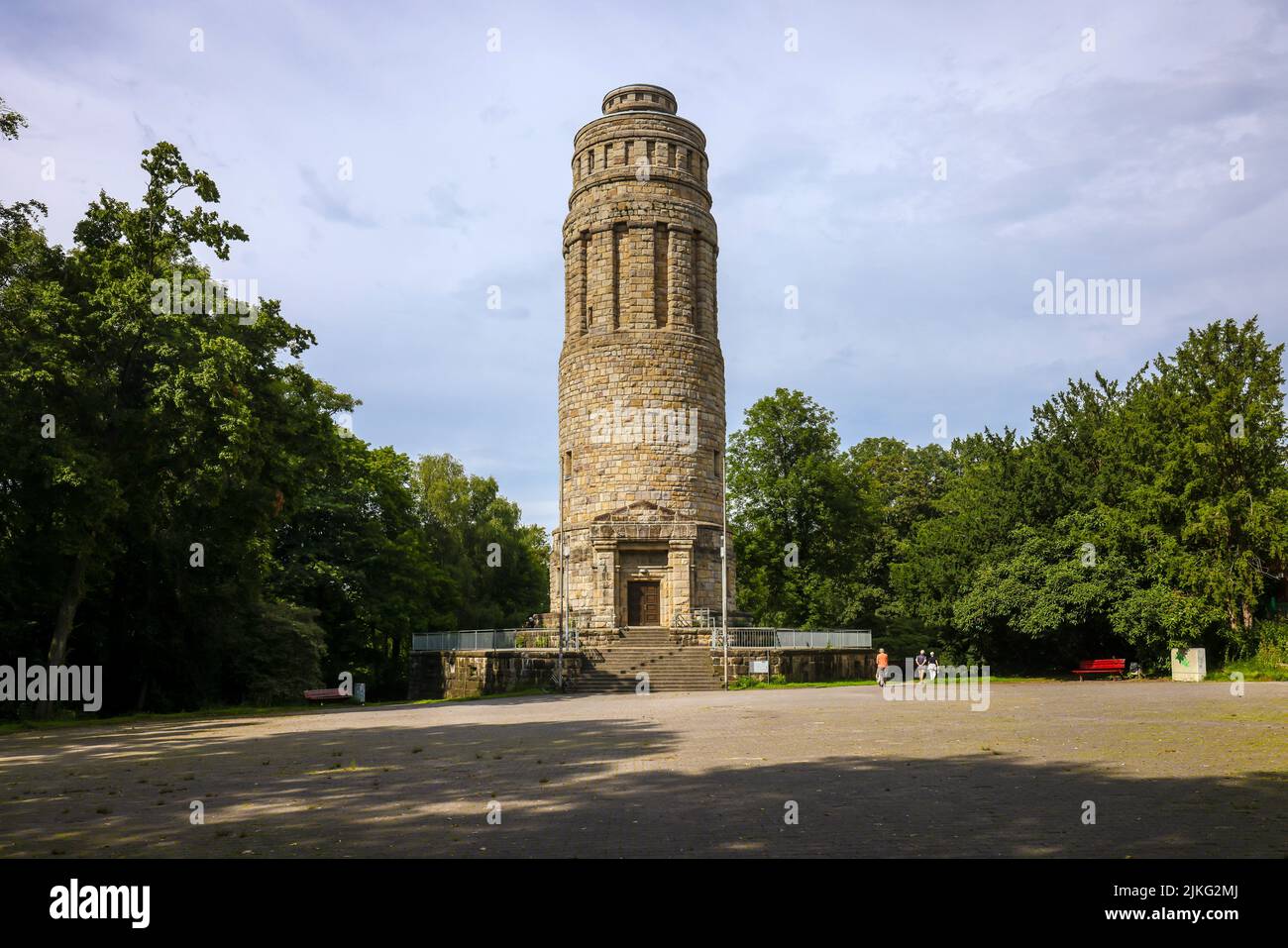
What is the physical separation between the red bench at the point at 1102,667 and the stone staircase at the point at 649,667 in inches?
532

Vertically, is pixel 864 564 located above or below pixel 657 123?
below

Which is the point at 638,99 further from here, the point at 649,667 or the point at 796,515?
the point at 649,667

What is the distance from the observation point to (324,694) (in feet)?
100

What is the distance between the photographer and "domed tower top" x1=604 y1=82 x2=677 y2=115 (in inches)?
1622

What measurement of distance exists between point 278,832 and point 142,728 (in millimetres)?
14205

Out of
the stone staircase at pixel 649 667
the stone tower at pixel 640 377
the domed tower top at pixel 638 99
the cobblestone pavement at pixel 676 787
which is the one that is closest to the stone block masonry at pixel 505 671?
the stone staircase at pixel 649 667

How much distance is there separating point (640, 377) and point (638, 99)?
39.6 ft

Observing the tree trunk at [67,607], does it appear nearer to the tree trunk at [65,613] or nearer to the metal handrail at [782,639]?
the tree trunk at [65,613]

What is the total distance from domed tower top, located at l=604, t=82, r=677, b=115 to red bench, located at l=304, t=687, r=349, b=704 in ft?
83.1

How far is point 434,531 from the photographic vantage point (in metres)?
55.8

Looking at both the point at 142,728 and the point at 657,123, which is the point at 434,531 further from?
the point at 142,728

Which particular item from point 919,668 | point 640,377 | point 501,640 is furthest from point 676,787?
point 640,377

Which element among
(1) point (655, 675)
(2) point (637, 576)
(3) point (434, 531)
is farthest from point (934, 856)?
(3) point (434, 531)

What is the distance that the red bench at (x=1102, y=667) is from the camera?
34.2 metres
